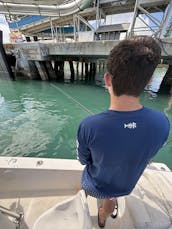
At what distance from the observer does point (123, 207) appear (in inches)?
53.6

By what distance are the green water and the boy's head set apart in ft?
6.99

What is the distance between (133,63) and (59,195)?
1468 millimetres

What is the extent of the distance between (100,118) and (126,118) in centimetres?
11

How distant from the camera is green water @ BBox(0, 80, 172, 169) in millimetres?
3100

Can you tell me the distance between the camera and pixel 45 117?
15.3ft

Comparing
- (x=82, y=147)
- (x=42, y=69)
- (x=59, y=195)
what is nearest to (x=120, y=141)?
(x=82, y=147)

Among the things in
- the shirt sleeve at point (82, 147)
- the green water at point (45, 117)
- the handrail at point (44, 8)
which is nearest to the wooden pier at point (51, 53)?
the green water at point (45, 117)

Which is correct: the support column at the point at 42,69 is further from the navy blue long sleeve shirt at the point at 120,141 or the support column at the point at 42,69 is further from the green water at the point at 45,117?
the navy blue long sleeve shirt at the point at 120,141

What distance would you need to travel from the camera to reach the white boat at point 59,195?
114 centimetres

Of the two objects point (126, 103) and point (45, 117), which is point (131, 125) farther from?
point (45, 117)

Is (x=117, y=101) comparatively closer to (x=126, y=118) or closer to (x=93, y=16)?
(x=126, y=118)

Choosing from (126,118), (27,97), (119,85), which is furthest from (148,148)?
(27,97)

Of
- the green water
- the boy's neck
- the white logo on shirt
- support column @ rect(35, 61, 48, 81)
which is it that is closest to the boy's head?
the boy's neck

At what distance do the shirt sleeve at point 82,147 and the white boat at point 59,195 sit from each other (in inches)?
10.9
